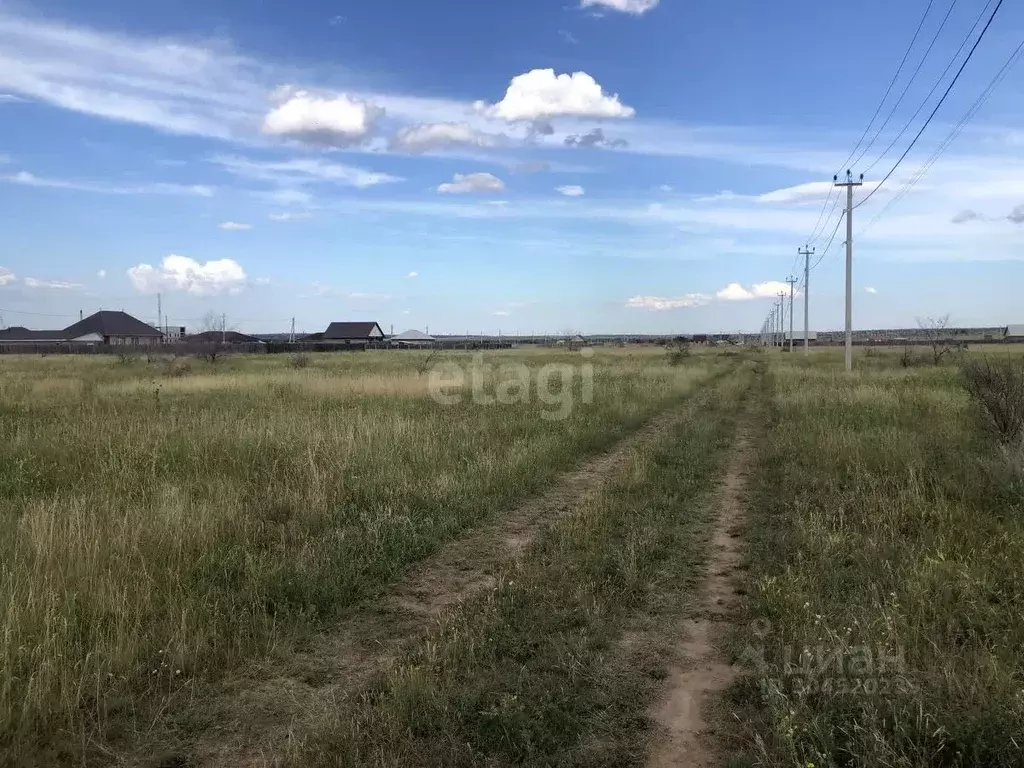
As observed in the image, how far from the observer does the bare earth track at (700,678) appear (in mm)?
2967

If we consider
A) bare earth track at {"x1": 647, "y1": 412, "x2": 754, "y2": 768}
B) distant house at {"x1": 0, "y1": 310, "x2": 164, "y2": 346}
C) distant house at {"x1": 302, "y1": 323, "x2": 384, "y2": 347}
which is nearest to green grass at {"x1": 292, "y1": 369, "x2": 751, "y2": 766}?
bare earth track at {"x1": 647, "y1": 412, "x2": 754, "y2": 768}

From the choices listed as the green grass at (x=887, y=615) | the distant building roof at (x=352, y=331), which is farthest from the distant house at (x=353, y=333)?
the green grass at (x=887, y=615)

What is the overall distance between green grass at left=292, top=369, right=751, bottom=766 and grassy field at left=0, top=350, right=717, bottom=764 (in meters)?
1.10

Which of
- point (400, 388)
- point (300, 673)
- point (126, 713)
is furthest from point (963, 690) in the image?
point (400, 388)

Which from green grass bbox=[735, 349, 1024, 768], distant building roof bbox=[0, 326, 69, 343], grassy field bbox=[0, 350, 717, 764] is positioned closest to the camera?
green grass bbox=[735, 349, 1024, 768]

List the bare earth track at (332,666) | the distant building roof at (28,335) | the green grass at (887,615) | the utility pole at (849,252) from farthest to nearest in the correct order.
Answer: the distant building roof at (28,335) < the utility pole at (849,252) < the bare earth track at (332,666) < the green grass at (887,615)

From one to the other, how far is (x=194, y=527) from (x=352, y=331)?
9873 cm

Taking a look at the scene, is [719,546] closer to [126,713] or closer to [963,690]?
[963,690]

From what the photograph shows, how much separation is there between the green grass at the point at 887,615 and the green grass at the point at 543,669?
2.07 ft

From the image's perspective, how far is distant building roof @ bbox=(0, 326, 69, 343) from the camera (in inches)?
3448

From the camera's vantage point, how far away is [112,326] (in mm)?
82062

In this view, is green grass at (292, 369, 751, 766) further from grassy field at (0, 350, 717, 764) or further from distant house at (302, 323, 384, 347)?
distant house at (302, 323, 384, 347)

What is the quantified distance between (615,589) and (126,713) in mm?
3313

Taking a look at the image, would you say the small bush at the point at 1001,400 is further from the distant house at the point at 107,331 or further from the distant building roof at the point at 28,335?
the distant building roof at the point at 28,335
